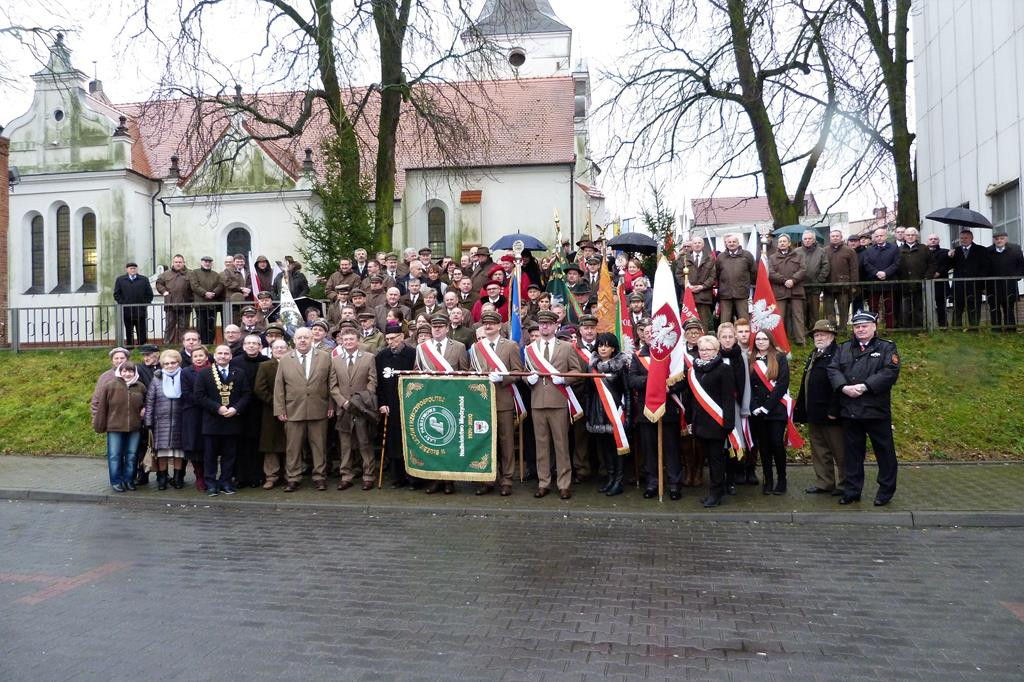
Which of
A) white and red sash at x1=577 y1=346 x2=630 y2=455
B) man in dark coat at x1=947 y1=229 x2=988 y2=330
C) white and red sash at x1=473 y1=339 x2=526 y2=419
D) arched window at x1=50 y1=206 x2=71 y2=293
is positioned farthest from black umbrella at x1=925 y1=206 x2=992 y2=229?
arched window at x1=50 y1=206 x2=71 y2=293

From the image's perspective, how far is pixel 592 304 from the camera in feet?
43.4

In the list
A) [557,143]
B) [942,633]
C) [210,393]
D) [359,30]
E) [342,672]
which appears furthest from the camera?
[557,143]

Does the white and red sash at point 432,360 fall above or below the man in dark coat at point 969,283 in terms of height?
below

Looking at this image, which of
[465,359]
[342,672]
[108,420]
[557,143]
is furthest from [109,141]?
[342,672]

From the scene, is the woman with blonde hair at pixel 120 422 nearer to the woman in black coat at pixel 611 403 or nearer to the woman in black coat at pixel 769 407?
the woman in black coat at pixel 611 403

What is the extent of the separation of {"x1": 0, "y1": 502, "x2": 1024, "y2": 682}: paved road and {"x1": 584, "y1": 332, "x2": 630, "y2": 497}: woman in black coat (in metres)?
1.36

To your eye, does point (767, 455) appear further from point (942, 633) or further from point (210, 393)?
point (210, 393)

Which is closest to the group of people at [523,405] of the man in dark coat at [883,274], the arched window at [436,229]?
the man in dark coat at [883,274]

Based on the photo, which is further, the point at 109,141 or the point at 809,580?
the point at 109,141

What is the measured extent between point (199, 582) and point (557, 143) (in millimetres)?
31930

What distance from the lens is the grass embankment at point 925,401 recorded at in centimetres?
1151

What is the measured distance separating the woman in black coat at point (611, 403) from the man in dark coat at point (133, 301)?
12.0m

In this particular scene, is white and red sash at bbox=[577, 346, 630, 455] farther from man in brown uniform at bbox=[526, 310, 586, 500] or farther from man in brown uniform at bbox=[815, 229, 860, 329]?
man in brown uniform at bbox=[815, 229, 860, 329]

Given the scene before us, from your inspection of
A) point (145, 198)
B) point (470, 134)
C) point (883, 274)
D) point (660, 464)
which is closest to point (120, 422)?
Answer: point (660, 464)
